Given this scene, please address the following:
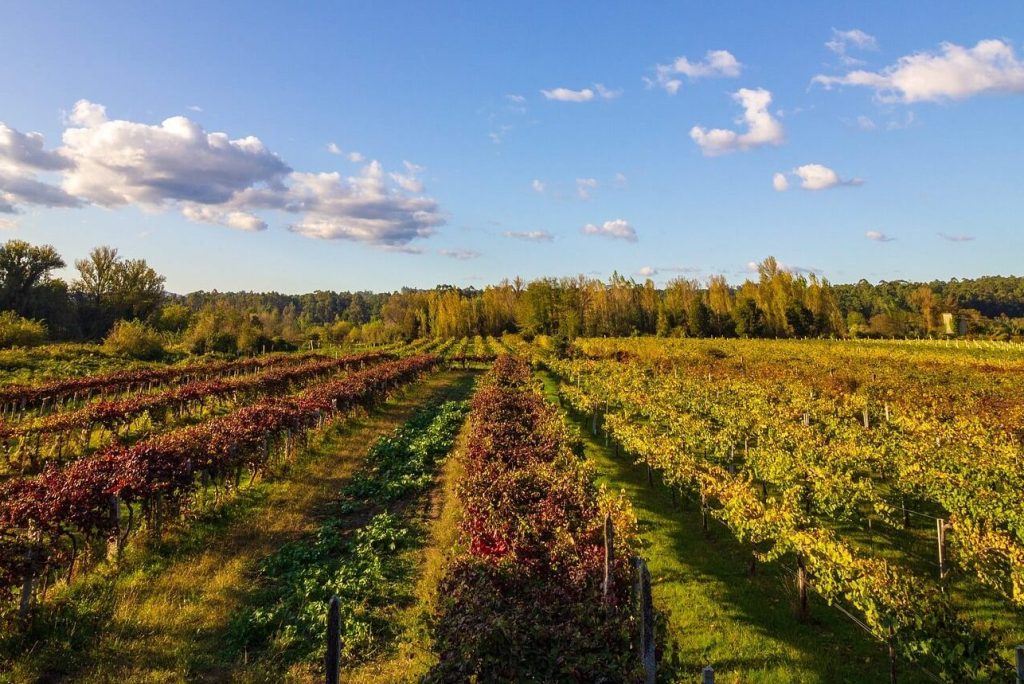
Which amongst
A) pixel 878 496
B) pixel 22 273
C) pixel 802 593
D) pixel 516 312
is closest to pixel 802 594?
pixel 802 593

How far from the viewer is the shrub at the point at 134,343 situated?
5041 centimetres

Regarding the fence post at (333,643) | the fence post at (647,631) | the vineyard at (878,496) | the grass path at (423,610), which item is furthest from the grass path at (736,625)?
the fence post at (333,643)

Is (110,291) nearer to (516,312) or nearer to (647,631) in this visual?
(516,312)

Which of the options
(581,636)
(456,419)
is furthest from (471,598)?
(456,419)

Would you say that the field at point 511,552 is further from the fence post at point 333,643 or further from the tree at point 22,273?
the tree at point 22,273

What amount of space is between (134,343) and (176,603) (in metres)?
52.4

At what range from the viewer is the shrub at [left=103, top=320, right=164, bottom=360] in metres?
50.4

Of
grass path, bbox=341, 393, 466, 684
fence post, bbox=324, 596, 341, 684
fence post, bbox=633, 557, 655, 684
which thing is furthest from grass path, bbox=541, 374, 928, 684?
fence post, bbox=324, 596, 341, 684

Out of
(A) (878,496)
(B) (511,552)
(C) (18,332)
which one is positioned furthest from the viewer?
(C) (18,332)

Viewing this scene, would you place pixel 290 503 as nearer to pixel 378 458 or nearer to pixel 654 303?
pixel 378 458

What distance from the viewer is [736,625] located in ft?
29.3

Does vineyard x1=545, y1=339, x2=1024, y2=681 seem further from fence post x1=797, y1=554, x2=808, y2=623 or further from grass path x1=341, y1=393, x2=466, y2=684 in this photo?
grass path x1=341, y1=393, x2=466, y2=684

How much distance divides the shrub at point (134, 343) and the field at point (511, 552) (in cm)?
3757

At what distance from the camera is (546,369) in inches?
2014
